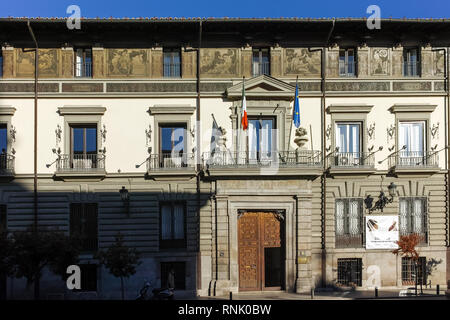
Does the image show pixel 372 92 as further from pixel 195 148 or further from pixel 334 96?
pixel 195 148

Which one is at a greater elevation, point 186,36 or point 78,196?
point 186,36

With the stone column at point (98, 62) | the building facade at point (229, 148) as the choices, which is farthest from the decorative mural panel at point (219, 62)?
the stone column at point (98, 62)

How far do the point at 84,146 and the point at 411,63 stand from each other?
1755 centimetres

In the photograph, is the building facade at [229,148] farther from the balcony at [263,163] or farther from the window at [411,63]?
the window at [411,63]

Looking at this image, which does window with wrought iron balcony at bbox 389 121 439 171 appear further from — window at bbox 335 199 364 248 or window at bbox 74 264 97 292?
window at bbox 74 264 97 292

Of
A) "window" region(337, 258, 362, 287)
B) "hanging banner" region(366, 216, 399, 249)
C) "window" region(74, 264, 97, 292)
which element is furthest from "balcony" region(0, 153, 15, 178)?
"hanging banner" region(366, 216, 399, 249)

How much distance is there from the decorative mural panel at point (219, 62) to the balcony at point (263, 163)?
4.14m

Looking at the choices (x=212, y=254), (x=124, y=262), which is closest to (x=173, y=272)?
(x=212, y=254)

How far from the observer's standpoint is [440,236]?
21.7 meters

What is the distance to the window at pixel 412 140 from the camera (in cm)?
2173

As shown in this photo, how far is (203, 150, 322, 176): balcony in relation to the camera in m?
20.5

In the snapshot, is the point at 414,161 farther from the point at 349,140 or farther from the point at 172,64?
the point at 172,64

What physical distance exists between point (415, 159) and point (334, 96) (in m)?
5.31

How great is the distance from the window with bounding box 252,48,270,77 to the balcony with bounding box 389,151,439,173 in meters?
7.93
